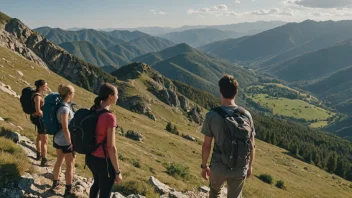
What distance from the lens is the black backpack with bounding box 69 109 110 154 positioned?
8820mm

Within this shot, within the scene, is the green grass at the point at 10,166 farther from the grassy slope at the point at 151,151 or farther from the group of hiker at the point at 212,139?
the grassy slope at the point at 151,151

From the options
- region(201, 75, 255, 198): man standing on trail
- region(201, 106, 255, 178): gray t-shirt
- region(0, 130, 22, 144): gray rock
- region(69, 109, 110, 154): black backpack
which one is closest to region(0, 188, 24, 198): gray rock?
region(69, 109, 110, 154): black backpack

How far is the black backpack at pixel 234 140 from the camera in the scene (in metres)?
8.16

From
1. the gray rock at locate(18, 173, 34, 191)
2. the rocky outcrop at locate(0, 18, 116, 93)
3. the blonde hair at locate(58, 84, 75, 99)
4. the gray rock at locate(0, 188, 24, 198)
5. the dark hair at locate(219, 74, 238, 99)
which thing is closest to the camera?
the dark hair at locate(219, 74, 238, 99)

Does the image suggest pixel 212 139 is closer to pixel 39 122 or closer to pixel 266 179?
pixel 39 122

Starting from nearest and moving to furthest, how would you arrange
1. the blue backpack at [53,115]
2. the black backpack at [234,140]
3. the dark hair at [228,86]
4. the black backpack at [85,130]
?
1. the black backpack at [234,140]
2. the dark hair at [228,86]
3. the black backpack at [85,130]
4. the blue backpack at [53,115]

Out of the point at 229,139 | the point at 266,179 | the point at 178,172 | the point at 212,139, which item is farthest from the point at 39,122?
the point at 266,179

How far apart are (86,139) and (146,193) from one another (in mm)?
6092

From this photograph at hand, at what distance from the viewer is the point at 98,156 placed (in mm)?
9070

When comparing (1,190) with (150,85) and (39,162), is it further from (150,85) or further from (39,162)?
(150,85)

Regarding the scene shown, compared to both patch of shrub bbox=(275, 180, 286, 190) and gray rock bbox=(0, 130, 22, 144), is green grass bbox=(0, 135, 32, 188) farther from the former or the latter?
patch of shrub bbox=(275, 180, 286, 190)

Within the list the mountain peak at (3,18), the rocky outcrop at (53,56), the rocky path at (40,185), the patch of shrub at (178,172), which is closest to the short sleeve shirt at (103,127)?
the rocky path at (40,185)

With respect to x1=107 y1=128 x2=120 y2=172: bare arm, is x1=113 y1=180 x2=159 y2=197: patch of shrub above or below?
below

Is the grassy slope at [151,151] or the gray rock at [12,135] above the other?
the gray rock at [12,135]
